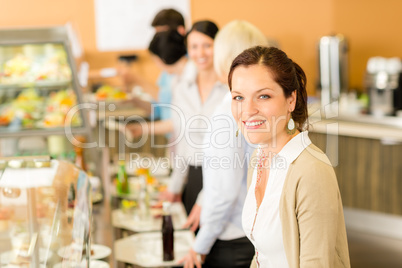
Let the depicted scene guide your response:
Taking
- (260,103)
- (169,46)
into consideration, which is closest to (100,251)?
(260,103)

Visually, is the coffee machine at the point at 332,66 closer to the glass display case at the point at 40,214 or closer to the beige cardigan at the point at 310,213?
the glass display case at the point at 40,214

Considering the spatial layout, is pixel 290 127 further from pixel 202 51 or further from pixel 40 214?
pixel 202 51

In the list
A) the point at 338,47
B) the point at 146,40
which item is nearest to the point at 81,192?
the point at 338,47

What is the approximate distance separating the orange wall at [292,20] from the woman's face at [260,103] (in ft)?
14.1

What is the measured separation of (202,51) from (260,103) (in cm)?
121

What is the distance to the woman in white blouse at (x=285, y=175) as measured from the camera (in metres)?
1.44

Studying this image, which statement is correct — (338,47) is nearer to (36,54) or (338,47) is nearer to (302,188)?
(36,54)

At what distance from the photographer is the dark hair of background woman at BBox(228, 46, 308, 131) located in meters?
1.52

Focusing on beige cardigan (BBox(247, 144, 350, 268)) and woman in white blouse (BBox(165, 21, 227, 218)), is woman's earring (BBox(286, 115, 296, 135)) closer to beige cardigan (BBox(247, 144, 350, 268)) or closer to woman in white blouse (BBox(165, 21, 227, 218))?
beige cardigan (BBox(247, 144, 350, 268))

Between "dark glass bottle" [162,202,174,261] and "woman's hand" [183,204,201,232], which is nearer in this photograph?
"dark glass bottle" [162,202,174,261]

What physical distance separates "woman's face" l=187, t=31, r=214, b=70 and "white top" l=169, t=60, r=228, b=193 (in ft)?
0.36

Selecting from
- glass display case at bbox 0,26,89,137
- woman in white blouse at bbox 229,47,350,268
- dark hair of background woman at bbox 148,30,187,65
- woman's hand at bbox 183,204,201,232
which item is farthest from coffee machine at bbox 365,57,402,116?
woman in white blouse at bbox 229,47,350,268

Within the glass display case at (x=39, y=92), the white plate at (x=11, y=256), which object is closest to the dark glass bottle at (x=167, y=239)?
the white plate at (x=11, y=256)

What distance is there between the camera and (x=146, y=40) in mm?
6598
